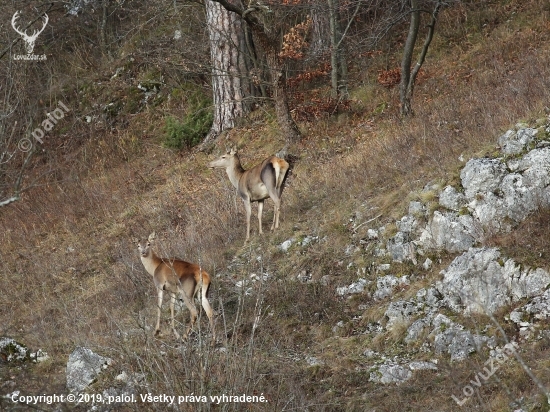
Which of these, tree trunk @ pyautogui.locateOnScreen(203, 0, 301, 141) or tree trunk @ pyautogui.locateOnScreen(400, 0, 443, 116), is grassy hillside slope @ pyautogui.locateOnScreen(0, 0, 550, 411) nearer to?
tree trunk @ pyautogui.locateOnScreen(400, 0, 443, 116)

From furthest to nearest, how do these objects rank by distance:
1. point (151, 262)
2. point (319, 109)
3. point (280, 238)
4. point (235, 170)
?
point (319, 109) < point (235, 170) < point (280, 238) < point (151, 262)

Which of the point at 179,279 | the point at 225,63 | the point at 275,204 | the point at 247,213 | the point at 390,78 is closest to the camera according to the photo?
the point at 179,279

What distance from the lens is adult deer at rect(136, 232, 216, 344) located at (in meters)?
8.73

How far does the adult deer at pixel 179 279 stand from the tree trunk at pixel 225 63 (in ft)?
25.3

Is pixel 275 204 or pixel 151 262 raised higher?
pixel 275 204

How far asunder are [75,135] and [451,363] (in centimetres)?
1543

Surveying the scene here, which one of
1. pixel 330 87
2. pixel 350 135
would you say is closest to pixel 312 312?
pixel 350 135

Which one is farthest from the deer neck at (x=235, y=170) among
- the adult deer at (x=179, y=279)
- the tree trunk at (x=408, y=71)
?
the tree trunk at (x=408, y=71)

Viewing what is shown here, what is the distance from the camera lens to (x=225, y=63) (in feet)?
57.4

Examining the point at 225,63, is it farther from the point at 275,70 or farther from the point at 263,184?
the point at 263,184

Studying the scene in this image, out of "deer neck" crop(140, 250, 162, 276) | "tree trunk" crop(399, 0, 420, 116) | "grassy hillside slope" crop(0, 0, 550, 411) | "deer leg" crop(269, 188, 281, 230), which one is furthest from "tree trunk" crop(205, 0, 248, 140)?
"deer neck" crop(140, 250, 162, 276)

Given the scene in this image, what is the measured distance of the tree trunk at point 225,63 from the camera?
17344mm

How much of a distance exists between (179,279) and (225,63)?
33.0 ft

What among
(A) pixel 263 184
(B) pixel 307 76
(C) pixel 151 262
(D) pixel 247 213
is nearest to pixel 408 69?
(B) pixel 307 76
